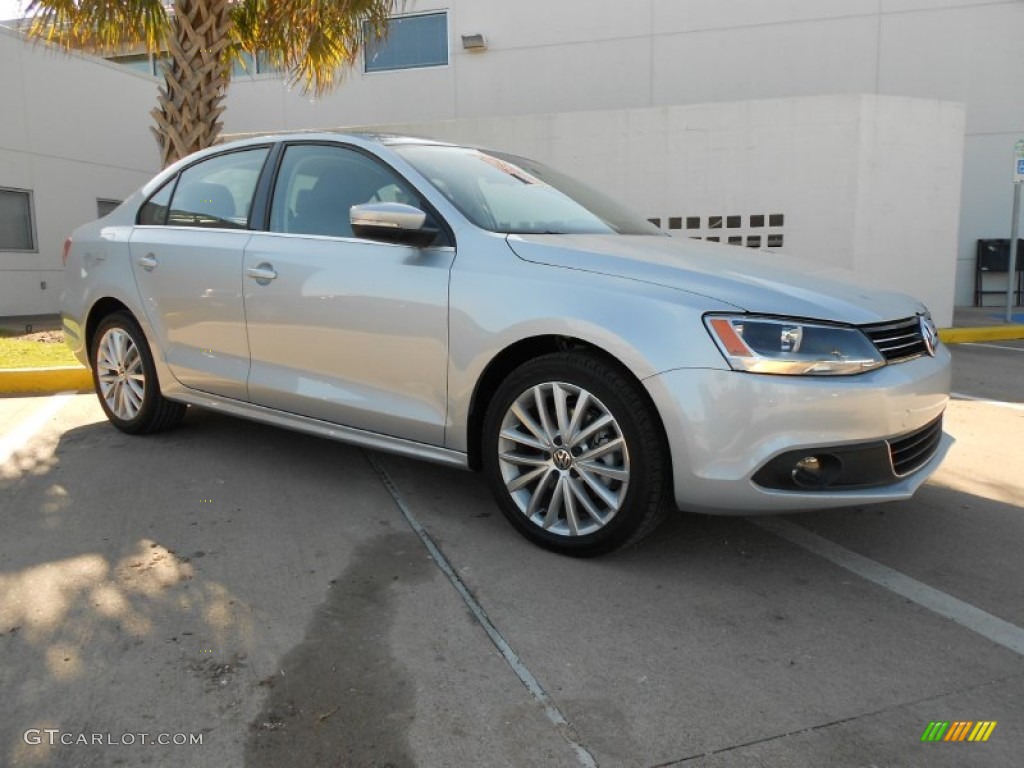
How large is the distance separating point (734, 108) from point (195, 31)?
6570 mm

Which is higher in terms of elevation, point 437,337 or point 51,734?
point 437,337

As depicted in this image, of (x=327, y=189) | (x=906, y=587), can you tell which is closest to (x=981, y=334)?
(x=906, y=587)

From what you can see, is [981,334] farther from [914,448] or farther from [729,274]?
[729,274]

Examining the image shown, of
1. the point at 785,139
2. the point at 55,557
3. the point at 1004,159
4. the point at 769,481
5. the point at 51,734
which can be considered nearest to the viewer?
the point at 51,734

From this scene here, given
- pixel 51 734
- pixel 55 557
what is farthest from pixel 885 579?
pixel 55 557

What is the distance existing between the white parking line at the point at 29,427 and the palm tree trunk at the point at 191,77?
291 cm

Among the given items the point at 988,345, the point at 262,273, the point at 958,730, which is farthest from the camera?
the point at 988,345

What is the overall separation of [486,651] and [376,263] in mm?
1811

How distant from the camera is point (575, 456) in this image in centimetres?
312

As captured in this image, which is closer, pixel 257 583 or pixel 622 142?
pixel 257 583

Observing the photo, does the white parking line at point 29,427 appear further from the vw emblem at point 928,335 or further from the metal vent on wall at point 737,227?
the metal vent on wall at point 737,227

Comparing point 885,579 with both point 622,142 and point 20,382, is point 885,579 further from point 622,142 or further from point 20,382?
point 622,142

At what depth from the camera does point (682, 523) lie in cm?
364

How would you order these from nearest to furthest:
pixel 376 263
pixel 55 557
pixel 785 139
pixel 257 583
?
pixel 257 583, pixel 55 557, pixel 376 263, pixel 785 139
